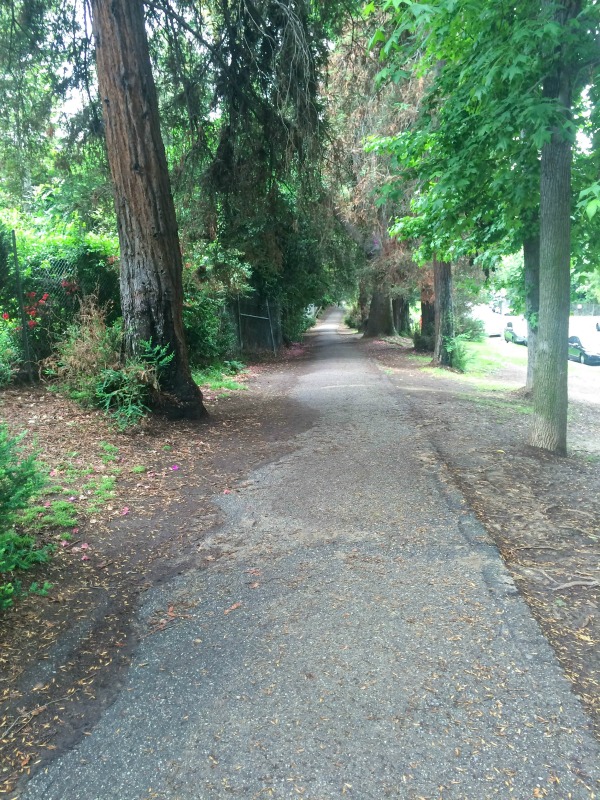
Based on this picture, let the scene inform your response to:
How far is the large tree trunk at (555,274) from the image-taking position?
6242 mm

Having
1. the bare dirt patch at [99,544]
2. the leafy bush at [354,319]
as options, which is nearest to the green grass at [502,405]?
the bare dirt patch at [99,544]

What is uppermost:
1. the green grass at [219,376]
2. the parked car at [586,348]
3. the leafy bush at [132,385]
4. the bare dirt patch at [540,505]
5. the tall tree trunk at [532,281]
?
the tall tree trunk at [532,281]

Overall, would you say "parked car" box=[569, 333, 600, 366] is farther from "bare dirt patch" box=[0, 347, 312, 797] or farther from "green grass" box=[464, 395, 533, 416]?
"bare dirt patch" box=[0, 347, 312, 797]

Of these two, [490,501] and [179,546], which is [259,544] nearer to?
[179,546]

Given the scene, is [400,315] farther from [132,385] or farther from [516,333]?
[132,385]

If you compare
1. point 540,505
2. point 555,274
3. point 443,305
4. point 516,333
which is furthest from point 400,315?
point 540,505

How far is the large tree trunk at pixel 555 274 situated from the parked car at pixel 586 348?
19.2 meters

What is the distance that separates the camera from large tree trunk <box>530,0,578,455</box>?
624 centimetres

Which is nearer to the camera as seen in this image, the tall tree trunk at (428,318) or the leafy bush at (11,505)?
the leafy bush at (11,505)

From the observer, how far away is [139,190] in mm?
7359

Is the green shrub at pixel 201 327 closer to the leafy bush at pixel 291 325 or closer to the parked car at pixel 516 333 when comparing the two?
the leafy bush at pixel 291 325

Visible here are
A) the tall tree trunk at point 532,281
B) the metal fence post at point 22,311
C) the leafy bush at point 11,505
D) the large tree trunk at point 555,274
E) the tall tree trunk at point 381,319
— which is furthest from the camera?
the tall tree trunk at point 381,319

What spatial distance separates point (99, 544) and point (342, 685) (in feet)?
7.77

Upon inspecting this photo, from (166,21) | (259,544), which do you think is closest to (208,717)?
(259,544)
